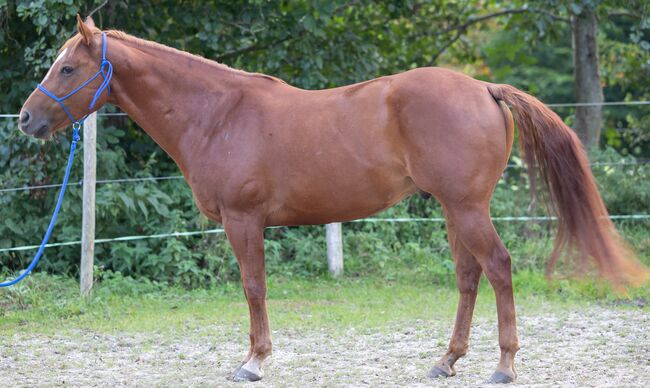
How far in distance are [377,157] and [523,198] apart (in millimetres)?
4894

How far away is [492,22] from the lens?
14828 millimetres

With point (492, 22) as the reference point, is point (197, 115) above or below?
below

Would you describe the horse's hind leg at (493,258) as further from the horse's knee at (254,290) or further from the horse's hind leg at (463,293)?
the horse's knee at (254,290)

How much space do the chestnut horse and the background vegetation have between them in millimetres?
2836

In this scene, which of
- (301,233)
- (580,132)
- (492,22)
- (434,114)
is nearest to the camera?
(434,114)

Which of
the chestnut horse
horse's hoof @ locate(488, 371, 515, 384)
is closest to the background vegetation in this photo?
the chestnut horse

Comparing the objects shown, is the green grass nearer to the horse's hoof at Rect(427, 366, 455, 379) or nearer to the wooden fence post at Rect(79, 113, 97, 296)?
the wooden fence post at Rect(79, 113, 97, 296)

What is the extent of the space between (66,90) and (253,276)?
1528mm

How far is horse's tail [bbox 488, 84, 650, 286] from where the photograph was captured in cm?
460

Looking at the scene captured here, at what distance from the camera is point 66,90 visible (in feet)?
16.0

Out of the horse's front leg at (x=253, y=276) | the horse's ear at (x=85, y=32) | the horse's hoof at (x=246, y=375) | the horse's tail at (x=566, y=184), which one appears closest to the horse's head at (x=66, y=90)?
the horse's ear at (x=85, y=32)

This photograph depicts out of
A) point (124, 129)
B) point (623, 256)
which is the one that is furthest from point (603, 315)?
point (124, 129)

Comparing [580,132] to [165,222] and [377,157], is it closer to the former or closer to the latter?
[165,222]

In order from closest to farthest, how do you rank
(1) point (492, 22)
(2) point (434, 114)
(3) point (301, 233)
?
(2) point (434, 114), (3) point (301, 233), (1) point (492, 22)
